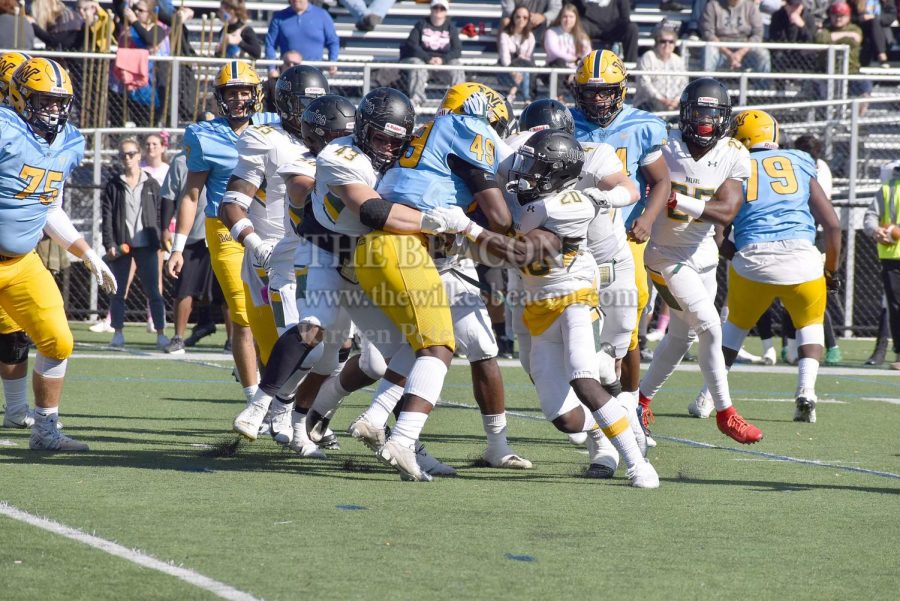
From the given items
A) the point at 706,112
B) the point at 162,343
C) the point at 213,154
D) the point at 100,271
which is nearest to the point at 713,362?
the point at 706,112

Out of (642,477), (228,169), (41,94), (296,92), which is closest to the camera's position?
(642,477)

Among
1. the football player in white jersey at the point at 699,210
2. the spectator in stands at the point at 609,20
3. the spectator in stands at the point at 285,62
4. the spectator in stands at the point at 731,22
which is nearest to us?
the football player in white jersey at the point at 699,210

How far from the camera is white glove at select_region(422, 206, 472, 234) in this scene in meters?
5.61

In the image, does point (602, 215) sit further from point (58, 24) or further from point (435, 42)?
point (58, 24)

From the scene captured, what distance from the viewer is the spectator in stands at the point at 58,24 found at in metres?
15.7

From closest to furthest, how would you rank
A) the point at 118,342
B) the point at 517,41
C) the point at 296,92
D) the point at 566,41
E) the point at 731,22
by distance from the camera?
1. the point at 296,92
2. the point at 118,342
3. the point at 566,41
4. the point at 517,41
5. the point at 731,22

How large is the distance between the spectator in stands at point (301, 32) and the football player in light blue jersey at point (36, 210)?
9.40m

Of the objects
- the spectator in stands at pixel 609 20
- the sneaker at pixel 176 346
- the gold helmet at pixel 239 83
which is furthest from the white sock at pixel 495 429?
the spectator in stands at pixel 609 20

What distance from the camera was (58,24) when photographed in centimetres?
1574

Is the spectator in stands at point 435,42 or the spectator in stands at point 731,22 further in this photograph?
the spectator in stands at point 731,22

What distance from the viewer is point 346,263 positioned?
5.97m

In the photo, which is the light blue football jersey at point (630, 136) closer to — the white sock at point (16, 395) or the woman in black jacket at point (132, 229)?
the white sock at point (16, 395)

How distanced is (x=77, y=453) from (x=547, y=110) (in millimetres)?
2884

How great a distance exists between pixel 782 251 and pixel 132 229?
22.9 feet
